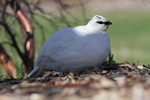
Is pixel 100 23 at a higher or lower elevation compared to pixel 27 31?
higher

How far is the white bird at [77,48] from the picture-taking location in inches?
74.0

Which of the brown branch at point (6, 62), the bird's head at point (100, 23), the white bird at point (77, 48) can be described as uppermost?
the bird's head at point (100, 23)

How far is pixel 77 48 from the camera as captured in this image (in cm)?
188

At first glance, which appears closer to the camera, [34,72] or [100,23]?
[100,23]

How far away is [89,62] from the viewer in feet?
6.27

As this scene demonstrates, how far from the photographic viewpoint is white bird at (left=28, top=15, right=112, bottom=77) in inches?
74.0

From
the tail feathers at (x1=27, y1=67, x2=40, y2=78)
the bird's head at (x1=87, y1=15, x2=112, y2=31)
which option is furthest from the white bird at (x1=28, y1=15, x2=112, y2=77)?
the tail feathers at (x1=27, y1=67, x2=40, y2=78)

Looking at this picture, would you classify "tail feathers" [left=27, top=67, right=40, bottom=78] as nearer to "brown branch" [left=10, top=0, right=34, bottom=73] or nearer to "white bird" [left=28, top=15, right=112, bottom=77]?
"white bird" [left=28, top=15, right=112, bottom=77]

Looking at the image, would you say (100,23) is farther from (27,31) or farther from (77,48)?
(27,31)

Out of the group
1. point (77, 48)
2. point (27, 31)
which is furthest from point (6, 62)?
point (77, 48)

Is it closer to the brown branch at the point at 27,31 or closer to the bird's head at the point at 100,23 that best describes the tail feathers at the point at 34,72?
the bird's head at the point at 100,23

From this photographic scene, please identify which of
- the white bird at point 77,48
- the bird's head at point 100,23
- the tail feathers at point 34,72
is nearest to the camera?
the white bird at point 77,48

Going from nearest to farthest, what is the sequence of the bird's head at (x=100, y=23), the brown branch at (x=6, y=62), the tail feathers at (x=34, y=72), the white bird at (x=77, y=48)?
the white bird at (x=77, y=48)
the bird's head at (x=100, y=23)
the tail feathers at (x=34, y=72)
the brown branch at (x=6, y=62)

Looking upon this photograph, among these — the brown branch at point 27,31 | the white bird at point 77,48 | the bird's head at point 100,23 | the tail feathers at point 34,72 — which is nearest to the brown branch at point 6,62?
the brown branch at point 27,31
